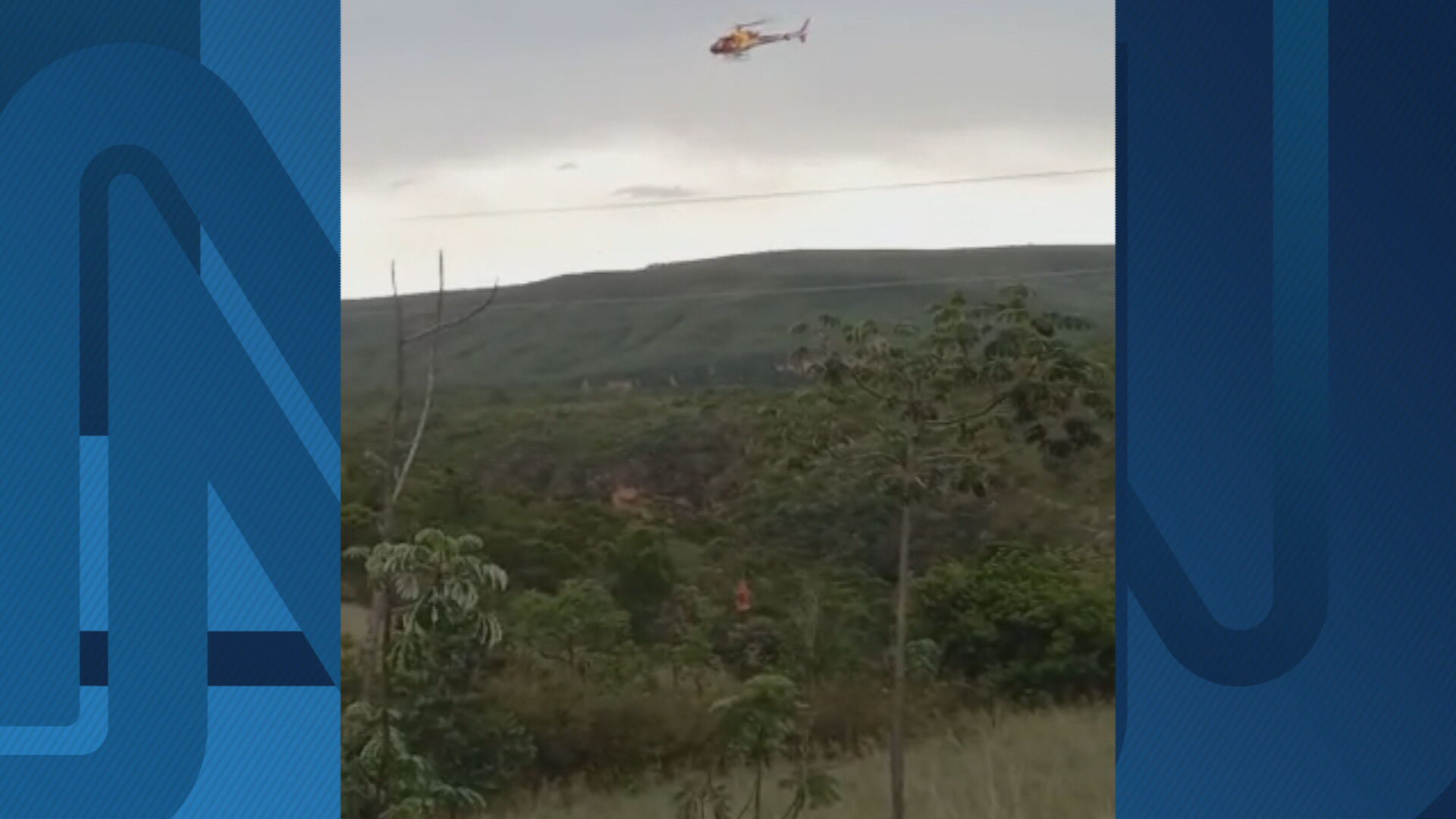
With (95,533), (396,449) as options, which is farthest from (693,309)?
(95,533)

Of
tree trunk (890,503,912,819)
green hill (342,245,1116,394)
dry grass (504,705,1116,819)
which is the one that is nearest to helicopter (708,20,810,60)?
green hill (342,245,1116,394)

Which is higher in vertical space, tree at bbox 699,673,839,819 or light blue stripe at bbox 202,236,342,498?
light blue stripe at bbox 202,236,342,498

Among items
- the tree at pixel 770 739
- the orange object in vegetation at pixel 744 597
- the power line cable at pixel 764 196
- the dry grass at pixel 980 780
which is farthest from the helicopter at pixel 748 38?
the dry grass at pixel 980 780

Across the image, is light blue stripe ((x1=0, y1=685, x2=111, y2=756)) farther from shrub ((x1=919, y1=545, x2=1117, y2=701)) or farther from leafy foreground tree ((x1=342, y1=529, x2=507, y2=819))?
shrub ((x1=919, y1=545, x2=1117, y2=701))

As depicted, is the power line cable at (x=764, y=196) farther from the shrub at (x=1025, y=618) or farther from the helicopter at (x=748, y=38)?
the shrub at (x=1025, y=618)

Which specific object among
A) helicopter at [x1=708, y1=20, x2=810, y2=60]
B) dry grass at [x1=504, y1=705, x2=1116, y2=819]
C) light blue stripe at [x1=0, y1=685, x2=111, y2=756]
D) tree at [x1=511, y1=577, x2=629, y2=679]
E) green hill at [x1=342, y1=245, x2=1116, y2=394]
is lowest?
dry grass at [x1=504, y1=705, x2=1116, y2=819]

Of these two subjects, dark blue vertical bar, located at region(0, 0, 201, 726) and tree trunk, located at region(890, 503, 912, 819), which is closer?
dark blue vertical bar, located at region(0, 0, 201, 726)

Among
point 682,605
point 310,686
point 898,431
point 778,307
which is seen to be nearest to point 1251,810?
point 898,431

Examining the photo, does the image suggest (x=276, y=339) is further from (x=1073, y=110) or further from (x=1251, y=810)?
(x=1251, y=810)
